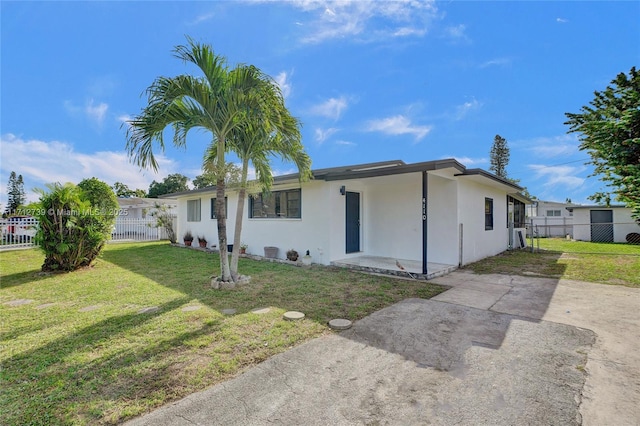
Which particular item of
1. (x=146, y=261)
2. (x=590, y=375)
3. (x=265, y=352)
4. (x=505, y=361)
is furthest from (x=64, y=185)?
(x=590, y=375)

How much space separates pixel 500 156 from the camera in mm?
35750

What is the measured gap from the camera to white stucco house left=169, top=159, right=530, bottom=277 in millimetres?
8578

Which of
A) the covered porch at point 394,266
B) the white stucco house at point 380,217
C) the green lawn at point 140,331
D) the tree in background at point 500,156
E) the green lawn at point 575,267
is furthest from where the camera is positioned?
the tree in background at point 500,156

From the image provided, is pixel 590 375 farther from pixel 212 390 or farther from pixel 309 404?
pixel 212 390

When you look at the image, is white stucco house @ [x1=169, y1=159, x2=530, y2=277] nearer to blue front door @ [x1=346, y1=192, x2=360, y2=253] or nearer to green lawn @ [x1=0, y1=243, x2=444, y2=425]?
blue front door @ [x1=346, y1=192, x2=360, y2=253]

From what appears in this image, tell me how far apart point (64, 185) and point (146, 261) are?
3.24m

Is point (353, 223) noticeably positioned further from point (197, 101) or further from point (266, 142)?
point (197, 101)

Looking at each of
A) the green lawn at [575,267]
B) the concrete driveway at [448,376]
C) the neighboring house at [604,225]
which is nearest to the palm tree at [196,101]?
the concrete driveway at [448,376]

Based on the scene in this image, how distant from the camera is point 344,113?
15.3 meters

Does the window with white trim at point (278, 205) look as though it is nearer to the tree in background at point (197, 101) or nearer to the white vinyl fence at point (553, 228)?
the tree in background at point (197, 101)

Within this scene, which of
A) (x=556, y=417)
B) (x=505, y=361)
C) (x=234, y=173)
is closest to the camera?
(x=556, y=417)

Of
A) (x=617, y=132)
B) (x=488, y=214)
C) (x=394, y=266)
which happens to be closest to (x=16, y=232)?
(x=394, y=266)

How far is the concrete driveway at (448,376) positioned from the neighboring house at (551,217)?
817 inches

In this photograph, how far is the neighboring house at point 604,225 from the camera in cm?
1712
